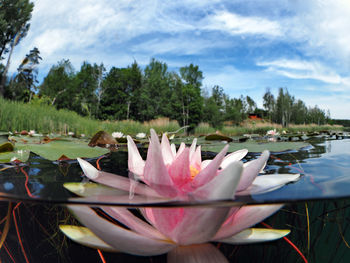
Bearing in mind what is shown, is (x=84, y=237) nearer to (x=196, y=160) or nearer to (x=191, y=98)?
(x=196, y=160)

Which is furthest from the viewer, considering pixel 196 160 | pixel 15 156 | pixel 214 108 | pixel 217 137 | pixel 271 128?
pixel 214 108

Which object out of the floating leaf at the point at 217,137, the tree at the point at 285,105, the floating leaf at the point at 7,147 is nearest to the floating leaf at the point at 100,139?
the floating leaf at the point at 7,147

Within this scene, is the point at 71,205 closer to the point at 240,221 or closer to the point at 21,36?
the point at 240,221

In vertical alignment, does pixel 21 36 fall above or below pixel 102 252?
above

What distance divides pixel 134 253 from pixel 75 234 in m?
0.03

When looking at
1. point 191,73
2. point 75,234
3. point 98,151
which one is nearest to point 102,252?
point 75,234

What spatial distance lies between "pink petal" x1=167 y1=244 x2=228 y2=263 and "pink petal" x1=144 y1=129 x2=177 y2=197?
25 millimetres

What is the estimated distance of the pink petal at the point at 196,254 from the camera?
0.33 ft

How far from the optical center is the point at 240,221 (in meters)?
0.11

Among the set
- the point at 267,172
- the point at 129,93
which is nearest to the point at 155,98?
the point at 129,93

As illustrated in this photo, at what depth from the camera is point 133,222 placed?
0.11 meters

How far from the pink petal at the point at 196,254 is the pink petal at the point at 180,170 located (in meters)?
0.04

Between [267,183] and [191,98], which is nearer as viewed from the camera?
[267,183]

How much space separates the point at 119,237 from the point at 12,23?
42.0 ft
